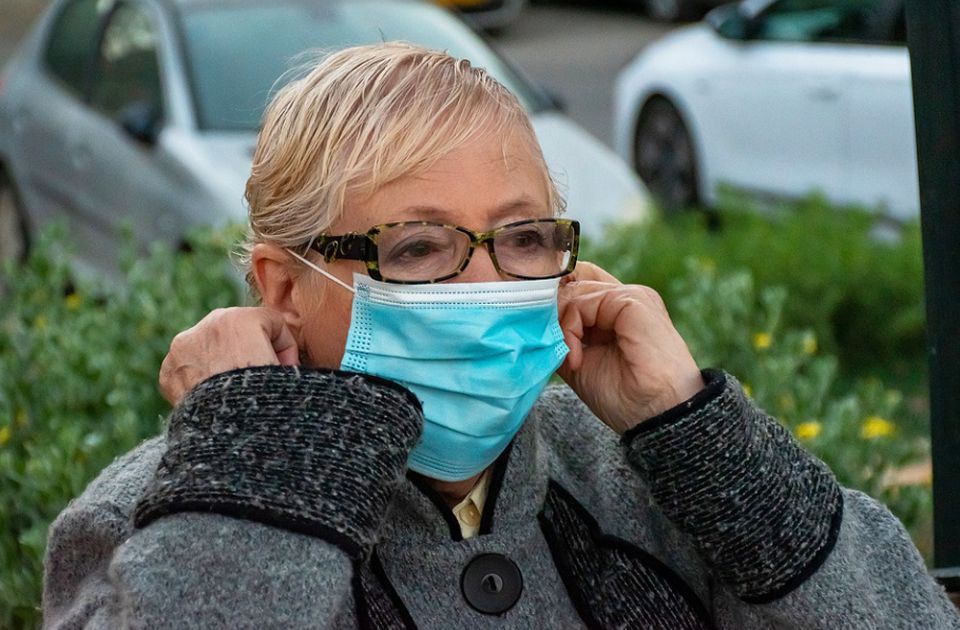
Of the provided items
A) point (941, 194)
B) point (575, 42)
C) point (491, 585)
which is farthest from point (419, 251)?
point (575, 42)

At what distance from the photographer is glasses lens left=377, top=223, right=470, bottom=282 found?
205 centimetres

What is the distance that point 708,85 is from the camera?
8.59 meters

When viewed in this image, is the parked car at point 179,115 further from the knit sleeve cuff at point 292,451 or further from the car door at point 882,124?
the knit sleeve cuff at point 292,451

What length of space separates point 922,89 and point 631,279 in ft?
7.94

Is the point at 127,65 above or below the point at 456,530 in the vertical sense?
below

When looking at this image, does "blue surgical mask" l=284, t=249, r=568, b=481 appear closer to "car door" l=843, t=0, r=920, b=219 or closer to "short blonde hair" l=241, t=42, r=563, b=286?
"short blonde hair" l=241, t=42, r=563, b=286

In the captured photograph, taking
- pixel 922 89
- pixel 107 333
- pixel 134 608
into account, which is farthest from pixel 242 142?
pixel 134 608

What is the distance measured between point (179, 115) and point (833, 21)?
3479 mm

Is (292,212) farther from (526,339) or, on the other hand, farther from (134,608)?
(134,608)

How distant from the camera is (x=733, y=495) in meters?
2.07

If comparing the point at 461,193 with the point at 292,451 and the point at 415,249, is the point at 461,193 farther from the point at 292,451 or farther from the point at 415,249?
the point at 292,451

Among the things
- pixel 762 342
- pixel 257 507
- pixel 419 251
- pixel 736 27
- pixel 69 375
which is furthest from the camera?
pixel 736 27

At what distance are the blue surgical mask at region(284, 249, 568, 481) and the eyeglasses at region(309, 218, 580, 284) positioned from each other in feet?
0.06

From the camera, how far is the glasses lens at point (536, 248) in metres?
2.10
